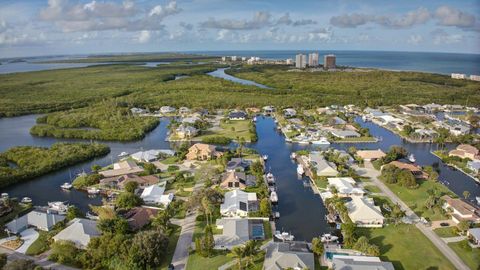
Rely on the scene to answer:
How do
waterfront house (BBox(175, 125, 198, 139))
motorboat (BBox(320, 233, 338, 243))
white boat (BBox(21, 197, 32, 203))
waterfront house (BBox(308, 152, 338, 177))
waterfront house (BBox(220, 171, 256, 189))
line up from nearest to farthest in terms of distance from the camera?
motorboat (BBox(320, 233, 338, 243))
white boat (BBox(21, 197, 32, 203))
waterfront house (BBox(220, 171, 256, 189))
waterfront house (BBox(308, 152, 338, 177))
waterfront house (BBox(175, 125, 198, 139))

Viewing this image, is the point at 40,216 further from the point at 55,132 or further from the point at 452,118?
the point at 452,118

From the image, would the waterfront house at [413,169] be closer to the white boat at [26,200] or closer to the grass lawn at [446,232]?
the grass lawn at [446,232]

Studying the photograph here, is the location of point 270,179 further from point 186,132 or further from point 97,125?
point 97,125

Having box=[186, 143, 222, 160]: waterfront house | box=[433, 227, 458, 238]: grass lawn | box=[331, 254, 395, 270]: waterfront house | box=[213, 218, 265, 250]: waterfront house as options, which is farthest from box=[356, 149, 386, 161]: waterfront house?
box=[331, 254, 395, 270]: waterfront house

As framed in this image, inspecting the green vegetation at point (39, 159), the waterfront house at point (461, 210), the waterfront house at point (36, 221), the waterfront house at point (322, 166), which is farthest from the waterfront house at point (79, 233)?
the waterfront house at point (461, 210)

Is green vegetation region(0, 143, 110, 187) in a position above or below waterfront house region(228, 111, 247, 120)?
below

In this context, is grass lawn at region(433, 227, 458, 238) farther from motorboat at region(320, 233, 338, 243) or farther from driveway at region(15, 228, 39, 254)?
driveway at region(15, 228, 39, 254)

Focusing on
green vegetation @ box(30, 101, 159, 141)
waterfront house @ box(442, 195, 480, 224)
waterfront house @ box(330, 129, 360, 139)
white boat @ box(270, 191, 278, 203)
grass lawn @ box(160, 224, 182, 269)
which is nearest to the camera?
grass lawn @ box(160, 224, 182, 269)

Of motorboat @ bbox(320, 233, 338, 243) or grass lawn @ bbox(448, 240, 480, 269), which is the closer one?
grass lawn @ bbox(448, 240, 480, 269)
